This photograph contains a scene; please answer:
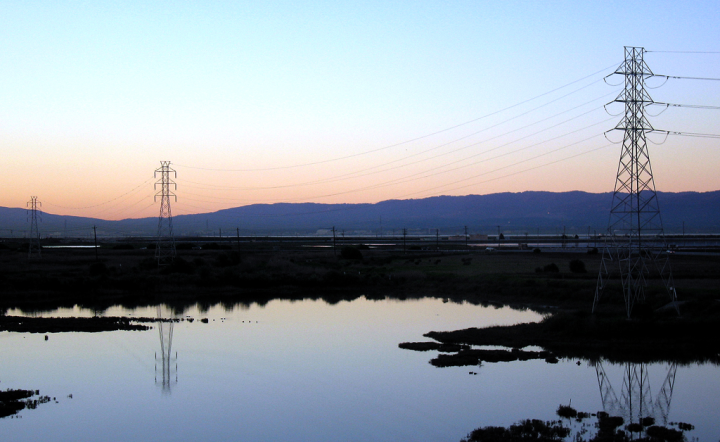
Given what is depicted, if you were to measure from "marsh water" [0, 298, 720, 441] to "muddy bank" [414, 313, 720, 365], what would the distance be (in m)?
1.21

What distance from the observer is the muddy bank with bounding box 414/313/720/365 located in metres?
21.1

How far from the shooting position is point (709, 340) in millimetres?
22047

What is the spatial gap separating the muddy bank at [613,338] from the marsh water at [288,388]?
1.21 metres

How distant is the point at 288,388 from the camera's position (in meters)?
18.2

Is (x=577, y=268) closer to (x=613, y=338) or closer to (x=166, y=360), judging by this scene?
(x=613, y=338)

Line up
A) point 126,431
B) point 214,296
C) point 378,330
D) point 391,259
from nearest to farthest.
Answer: point 126,431 → point 378,330 → point 214,296 → point 391,259

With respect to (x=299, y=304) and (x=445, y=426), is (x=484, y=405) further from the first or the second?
(x=299, y=304)

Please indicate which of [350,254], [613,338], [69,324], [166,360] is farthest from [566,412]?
[350,254]

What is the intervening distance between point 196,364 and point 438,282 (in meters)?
24.2

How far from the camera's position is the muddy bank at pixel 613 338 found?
69.3 ft

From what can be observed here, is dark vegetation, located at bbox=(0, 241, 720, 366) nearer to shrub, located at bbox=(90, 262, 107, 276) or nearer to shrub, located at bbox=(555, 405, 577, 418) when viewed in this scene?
shrub, located at bbox=(90, 262, 107, 276)

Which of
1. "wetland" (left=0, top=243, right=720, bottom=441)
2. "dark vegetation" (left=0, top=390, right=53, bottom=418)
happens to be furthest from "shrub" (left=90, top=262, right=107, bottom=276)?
"dark vegetation" (left=0, top=390, right=53, bottom=418)

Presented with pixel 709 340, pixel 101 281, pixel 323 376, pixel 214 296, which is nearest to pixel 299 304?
pixel 214 296

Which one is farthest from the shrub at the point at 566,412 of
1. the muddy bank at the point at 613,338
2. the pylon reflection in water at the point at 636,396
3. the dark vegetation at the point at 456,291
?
the muddy bank at the point at 613,338
